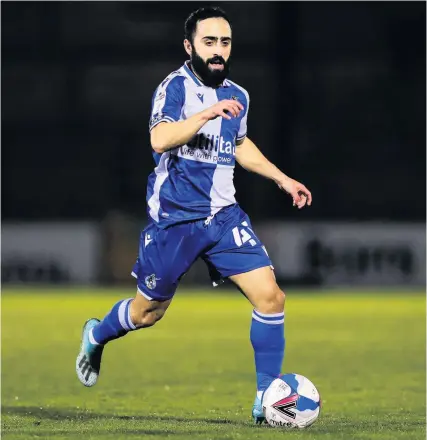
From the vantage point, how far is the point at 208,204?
7180 millimetres

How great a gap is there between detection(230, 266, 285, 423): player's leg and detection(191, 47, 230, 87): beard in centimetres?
100

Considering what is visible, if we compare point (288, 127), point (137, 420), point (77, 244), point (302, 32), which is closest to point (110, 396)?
point (137, 420)

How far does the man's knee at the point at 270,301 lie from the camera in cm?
707

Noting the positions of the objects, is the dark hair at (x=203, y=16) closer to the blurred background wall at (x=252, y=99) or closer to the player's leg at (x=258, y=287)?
the player's leg at (x=258, y=287)

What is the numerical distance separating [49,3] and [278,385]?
17813 millimetres

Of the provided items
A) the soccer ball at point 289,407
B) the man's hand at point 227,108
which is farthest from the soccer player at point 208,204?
the man's hand at point 227,108

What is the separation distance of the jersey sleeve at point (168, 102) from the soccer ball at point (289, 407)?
1.44 metres

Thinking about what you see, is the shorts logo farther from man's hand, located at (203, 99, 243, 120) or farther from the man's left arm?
man's hand, located at (203, 99, 243, 120)

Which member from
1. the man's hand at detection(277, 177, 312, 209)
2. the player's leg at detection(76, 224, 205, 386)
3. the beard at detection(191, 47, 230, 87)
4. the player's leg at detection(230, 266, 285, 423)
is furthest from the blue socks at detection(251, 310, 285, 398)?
the beard at detection(191, 47, 230, 87)

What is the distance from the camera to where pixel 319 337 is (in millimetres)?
13117

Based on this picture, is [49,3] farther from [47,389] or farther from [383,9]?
[47,389]

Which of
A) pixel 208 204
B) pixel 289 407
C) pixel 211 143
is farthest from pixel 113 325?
pixel 289 407

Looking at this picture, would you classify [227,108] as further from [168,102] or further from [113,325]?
[113,325]

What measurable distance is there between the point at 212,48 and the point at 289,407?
1.85 m
